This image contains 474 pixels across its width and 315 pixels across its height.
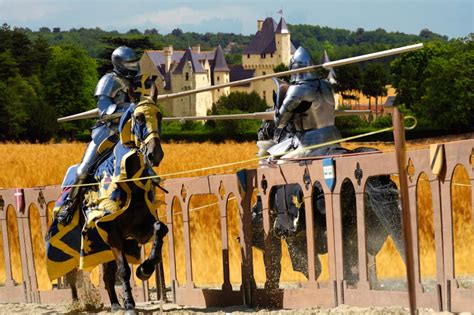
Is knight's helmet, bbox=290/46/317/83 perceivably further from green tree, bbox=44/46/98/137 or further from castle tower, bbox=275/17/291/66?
castle tower, bbox=275/17/291/66

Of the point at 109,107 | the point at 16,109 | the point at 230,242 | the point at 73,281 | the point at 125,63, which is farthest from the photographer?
the point at 16,109

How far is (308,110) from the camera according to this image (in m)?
14.3

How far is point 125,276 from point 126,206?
694 millimetres

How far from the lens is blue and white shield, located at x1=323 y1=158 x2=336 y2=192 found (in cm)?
1206

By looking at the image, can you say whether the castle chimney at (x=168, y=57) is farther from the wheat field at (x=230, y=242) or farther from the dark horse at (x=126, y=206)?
the dark horse at (x=126, y=206)

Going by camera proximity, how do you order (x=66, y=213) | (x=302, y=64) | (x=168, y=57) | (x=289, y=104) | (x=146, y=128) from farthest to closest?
1. (x=168, y=57)
2. (x=302, y=64)
3. (x=289, y=104)
4. (x=66, y=213)
5. (x=146, y=128)

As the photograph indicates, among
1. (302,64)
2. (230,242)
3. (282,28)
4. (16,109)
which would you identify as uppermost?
(282,28)

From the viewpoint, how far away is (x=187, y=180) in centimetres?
1421

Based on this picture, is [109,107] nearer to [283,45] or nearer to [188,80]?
[188,80]

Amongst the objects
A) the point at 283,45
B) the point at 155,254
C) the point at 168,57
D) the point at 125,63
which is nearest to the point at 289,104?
the point at 125,63

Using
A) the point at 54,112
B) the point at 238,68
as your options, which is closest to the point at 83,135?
the point at 54,112

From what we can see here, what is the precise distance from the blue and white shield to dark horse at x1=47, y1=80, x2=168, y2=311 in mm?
1580

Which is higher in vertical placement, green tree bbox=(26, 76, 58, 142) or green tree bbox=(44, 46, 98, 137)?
green tree bbox=(44, 46, 98, 137)

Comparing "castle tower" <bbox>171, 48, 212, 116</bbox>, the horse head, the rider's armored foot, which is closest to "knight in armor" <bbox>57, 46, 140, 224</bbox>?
the rider's armored foot
